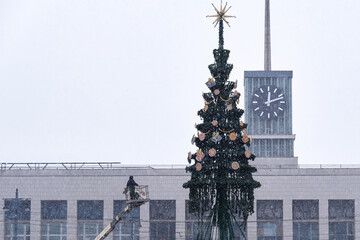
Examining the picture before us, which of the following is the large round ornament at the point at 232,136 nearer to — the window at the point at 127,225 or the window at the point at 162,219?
the window at the point at 162,219

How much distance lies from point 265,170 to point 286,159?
10036 millimetres

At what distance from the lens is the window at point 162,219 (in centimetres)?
10781

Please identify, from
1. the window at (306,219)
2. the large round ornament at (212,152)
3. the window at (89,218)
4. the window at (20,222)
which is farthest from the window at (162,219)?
the large round ornament at (212,152)

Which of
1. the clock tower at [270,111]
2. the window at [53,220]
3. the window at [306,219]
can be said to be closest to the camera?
the window at [306,219]

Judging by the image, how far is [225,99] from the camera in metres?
55.3

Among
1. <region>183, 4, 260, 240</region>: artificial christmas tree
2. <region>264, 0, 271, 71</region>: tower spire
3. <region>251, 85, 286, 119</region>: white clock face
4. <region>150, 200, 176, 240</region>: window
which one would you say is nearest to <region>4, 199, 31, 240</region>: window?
<region>150, 200, 176, 240</region>: window

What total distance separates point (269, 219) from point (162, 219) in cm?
1214

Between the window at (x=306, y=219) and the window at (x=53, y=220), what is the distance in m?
26.4

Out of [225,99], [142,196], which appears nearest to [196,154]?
[225,99]

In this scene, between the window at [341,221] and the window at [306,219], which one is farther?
the window at [306,219]

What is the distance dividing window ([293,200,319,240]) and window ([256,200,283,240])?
5.57ft

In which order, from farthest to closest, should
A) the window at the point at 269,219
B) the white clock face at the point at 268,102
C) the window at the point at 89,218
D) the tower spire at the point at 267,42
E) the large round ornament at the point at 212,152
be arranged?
1. the tower spire at the point at 267,42
2. the white clock face at the point at 268,102
3. the window at the point at 89,218
4. the window at the point at 269,219
5. the large round ornament at the point at 212,152

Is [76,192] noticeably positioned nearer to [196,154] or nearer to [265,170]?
[265,170]

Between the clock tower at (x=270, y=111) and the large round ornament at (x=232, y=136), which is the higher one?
the clock tower at (x=270, y=111)
